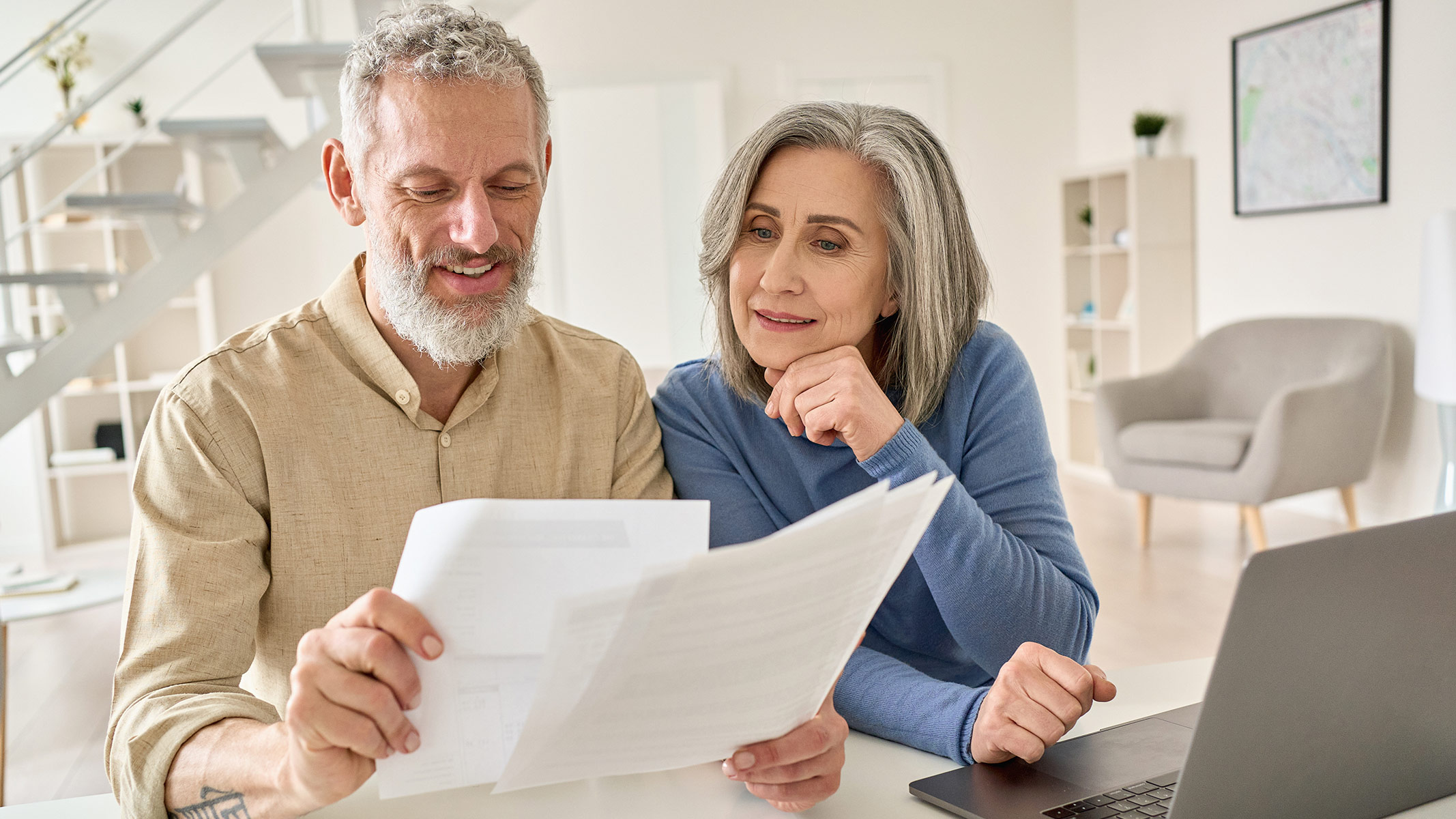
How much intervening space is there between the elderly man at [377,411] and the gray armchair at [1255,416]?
3.49 meters

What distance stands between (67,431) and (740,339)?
5.65 metres

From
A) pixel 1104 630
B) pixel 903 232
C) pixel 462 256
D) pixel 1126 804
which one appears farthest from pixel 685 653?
pixel 1104 630

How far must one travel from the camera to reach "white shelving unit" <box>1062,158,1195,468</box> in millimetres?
5836

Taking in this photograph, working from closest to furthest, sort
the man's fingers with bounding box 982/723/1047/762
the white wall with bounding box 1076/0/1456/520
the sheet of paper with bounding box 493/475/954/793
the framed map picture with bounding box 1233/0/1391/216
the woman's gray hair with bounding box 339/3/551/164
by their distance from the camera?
the sheet of paper with bounding box 493/475/954/793
the man's fingers with bounding box 982/723/1047/762
the woman's gray hair with bounding box 339/3/551/164
the white wall with bounding box 1076/0/1456/520
the framed map picture with bounding box 1233/0/1391/216

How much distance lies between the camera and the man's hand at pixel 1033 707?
3.23ft

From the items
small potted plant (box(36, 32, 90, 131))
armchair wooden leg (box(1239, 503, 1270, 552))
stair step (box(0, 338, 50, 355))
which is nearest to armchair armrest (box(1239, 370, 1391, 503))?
armchair wooden leg (box(1239, 503, 1270, 552))

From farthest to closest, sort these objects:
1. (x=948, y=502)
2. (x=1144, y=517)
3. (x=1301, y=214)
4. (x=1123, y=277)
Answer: (x=1123, y=277)
(x=1301, y=214)
(x=1144, y=517)
(x=948, y=502)

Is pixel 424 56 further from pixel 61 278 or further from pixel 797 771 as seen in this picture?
pixel 61 278

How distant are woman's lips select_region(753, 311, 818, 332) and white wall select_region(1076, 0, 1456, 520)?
373 cm

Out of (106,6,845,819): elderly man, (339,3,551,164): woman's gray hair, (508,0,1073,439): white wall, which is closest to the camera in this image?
(106,6,845,819): elderly man

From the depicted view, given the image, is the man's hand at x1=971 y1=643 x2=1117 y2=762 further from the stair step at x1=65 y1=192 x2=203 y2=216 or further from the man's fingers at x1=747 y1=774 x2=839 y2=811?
the stair step at x1=65 y1=192 x2=203 y2=216

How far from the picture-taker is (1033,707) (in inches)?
39.2

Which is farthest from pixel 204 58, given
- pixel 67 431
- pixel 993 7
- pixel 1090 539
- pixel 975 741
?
pixel 975 741

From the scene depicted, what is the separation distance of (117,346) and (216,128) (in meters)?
1.99
